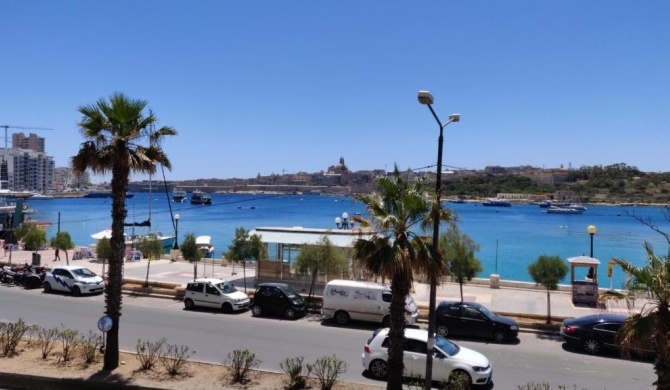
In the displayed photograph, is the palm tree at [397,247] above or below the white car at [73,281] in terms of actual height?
above

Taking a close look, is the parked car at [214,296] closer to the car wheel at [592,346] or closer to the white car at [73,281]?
the white car at [73,281]

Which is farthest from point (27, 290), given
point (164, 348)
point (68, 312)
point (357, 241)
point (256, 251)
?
point (357, 241)

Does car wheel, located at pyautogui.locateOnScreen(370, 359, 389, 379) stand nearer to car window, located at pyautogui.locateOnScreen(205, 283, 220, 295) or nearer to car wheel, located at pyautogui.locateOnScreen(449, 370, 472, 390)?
car wheel, located at pyautogui.locateOnScreen(449, 370, 472, 390)

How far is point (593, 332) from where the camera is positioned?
16422 mm

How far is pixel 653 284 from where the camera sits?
797cm

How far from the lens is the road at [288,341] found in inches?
548

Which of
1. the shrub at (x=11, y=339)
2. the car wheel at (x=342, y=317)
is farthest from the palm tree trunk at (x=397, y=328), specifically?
the shrub at (x=11, y=339)

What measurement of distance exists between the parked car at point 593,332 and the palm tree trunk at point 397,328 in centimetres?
884

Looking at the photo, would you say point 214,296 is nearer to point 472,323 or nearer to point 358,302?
point 358,302

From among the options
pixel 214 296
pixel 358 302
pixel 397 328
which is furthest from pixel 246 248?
pixel 397 328

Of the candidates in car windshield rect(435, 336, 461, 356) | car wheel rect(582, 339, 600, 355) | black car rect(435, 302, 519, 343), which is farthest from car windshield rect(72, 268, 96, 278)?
car wheel rect(582, 339, 600, 355)

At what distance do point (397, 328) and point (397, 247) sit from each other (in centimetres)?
169

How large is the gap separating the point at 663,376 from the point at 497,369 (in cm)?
713

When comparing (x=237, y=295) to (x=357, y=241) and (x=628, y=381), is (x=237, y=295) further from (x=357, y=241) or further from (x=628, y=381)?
(x=628, y=381)
